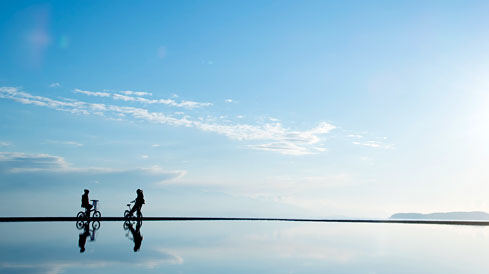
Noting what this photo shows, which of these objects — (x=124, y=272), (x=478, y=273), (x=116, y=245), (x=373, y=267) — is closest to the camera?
(x=124, y=272)

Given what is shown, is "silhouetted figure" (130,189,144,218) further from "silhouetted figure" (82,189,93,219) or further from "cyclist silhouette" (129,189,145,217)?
"silhouetted figure" (82,189,93,219)

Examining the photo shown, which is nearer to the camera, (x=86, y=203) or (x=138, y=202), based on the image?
(x=86, y=203)

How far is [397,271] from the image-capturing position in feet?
35.3

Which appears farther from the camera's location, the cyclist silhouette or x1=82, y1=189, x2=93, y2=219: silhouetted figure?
the cyclist silhouette

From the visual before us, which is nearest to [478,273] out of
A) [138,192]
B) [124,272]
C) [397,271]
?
[397,271]

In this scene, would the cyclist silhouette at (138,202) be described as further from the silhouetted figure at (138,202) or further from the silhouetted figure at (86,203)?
the silhouetted figure at (86,203)

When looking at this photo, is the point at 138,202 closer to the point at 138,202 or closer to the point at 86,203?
the point at 138,202

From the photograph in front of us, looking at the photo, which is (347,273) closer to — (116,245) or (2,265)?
(2,265)

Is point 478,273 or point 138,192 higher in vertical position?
point 138,192

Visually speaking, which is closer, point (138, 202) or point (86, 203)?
point (86, 203)

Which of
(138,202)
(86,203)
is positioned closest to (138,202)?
(138,202)

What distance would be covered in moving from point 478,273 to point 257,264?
528 centimetres

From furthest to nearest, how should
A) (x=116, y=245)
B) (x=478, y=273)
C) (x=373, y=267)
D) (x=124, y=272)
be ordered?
(x=116, y=245) → (x=373, y=267) → (x=478, y=273) → (x=124, y=272)

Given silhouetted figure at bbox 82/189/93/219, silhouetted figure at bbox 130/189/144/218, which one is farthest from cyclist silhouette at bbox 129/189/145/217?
silhouetted figure at bbox 82/189/93/219
